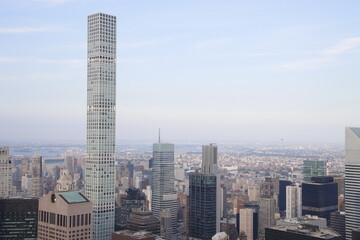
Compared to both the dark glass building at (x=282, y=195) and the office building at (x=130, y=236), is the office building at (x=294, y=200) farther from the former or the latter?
the office building at (x=130, y=236)

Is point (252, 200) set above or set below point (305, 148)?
below

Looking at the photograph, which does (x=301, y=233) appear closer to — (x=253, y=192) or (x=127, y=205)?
(x=127, y=205)

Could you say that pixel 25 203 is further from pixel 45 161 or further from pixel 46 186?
pixel 45 161

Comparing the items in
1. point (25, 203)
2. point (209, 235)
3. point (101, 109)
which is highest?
point (101, 109)

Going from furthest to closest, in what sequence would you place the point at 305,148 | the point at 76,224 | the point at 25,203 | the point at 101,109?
the point at 305,148
the point at 101,109
the point at 25,203
the point at 76,224

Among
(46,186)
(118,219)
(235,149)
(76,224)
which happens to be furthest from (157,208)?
(235,149)

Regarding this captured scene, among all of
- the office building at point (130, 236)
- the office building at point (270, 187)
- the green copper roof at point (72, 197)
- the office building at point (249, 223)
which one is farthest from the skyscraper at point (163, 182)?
the green copper roof at point (72, 197)
